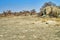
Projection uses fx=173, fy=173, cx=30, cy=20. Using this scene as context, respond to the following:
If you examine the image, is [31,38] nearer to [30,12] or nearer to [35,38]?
[35,38]

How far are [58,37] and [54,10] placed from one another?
1006cm

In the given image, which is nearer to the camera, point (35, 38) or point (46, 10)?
point (35, 38)

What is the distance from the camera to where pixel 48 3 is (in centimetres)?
2134

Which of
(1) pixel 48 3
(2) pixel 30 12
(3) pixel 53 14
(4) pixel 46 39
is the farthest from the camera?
(2) pixel 30 12

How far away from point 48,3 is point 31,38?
14.3m

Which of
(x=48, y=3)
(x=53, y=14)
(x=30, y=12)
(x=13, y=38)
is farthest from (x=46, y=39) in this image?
(x=30, y=12)

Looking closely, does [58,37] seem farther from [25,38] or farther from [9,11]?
[9,11]

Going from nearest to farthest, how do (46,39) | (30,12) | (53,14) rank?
(46,39) → (53,14) → (30,12)

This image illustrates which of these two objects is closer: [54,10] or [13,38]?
[13,38]

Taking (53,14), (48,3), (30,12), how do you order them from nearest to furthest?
1. (53,14)
2. (48,3)
3. (30,12)

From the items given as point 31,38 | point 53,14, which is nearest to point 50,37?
point 31,38

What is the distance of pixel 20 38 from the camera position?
7.47 m

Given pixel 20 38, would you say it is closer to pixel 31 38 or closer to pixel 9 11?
pixel 31 38

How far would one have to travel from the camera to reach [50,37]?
24.9 ft
